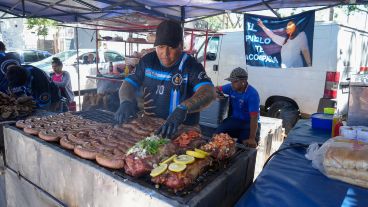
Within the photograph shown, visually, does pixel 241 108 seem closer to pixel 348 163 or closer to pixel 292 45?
pixel 292 45

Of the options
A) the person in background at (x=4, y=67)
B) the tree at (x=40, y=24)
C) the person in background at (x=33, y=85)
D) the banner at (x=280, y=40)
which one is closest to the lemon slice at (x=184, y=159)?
the person in background at (x=33, y=85)

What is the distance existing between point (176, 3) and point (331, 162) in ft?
14.1

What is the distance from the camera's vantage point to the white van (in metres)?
6.31

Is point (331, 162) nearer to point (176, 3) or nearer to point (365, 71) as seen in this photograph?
point (176, 3)

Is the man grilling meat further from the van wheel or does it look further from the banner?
the van wheel

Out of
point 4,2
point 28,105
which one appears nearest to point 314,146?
point 28,105

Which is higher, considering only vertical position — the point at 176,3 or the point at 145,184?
the point at 176,3

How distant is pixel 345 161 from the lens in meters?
2.10

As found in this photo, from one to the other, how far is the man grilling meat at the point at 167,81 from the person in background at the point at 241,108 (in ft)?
5.25

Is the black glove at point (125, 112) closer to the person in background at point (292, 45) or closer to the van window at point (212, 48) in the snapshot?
the person in background at point (292, 45)

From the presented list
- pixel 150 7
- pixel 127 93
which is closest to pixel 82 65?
pixel 150 7

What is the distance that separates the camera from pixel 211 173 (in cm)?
205

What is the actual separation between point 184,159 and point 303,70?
19.1 ft

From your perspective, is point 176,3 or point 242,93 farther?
point 176,3
